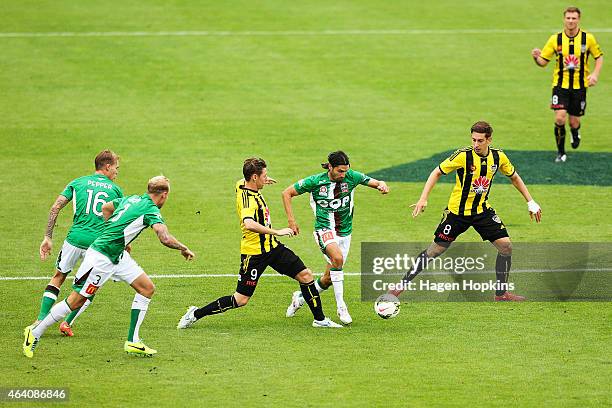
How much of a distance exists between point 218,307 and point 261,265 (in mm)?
780

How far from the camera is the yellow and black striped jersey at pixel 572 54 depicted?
72.5 feet

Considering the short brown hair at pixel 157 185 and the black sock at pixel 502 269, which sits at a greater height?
the short brown hair at pixel 157 185

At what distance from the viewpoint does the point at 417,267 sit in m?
14.7

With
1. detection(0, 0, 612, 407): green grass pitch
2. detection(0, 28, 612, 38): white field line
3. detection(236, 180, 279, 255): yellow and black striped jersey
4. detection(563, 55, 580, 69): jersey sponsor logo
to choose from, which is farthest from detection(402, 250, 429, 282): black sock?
detection(0, 28, 612, 38): white field line

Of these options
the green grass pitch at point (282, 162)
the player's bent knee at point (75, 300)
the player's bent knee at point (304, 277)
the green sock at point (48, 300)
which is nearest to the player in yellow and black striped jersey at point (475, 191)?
the green grass pitch at point (282, 162)

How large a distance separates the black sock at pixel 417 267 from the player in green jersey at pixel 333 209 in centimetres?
106

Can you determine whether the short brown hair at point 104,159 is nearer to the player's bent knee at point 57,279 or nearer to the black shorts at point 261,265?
the player's bent knee at point 57,279

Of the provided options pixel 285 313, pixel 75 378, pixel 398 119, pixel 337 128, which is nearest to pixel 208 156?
pixel 337 128

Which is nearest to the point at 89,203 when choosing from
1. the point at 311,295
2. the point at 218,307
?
the point at 218,307

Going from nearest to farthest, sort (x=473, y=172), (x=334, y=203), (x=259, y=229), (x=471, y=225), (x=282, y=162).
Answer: (x=259, y=229)
(x=334, y=203)
(x=473, y=172)
(x=471, y=225)
(x=282, y=162)

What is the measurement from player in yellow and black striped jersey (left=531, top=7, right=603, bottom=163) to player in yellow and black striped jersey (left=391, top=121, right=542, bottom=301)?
318 inches

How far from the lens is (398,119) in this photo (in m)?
26.1

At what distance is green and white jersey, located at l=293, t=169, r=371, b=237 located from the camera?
46.3 ft

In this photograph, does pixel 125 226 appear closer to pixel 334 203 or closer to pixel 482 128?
pixel 334 203
